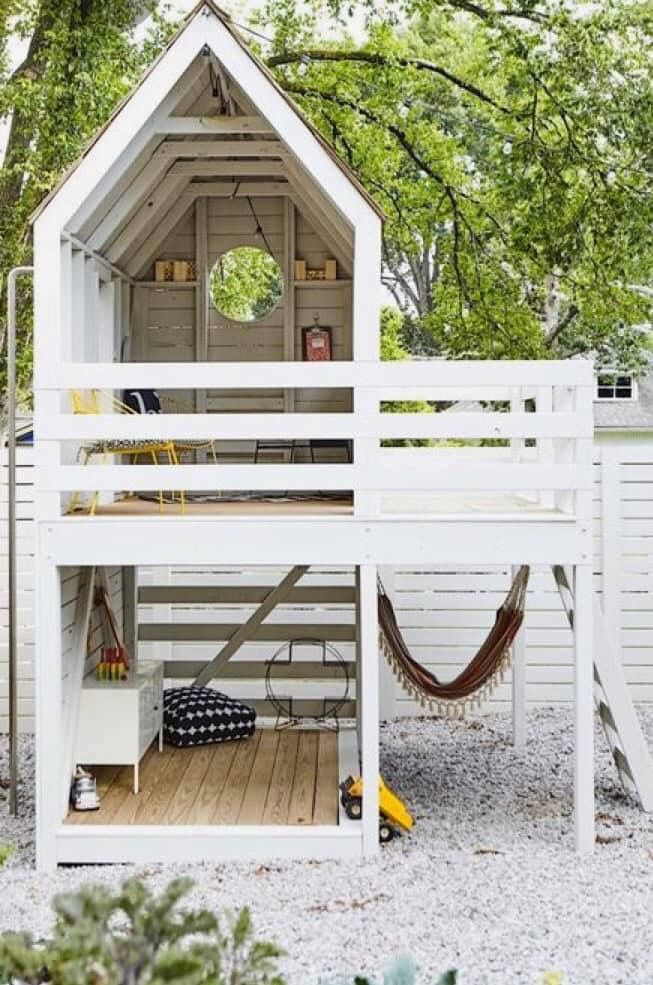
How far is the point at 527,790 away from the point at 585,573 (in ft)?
6.47

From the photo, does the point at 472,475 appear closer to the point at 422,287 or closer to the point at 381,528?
the point at 381,528

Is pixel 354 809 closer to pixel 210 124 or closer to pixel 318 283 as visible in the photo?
pixel 210 124

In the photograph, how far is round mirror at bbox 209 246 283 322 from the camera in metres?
9.25

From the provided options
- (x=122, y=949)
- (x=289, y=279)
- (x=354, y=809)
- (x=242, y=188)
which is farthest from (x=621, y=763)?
(x=122, y=949)

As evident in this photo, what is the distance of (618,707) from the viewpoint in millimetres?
6664

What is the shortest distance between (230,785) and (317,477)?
6.62ft

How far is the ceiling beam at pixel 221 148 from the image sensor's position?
689 cm

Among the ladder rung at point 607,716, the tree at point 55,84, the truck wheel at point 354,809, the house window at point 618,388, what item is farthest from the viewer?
the house window at point 618,388

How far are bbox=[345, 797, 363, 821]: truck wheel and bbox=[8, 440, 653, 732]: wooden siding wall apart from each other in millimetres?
3206

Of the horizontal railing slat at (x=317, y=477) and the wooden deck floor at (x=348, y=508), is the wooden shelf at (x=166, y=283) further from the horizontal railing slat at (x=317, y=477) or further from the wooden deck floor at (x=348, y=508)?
the horizontal railing slat at (x=317, y=477)

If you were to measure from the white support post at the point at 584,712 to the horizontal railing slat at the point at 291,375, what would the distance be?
1.12 m

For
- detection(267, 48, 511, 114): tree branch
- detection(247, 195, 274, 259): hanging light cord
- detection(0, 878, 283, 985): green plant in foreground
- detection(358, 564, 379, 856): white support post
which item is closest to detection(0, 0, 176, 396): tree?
detection(267, 48, 511, 114): tree branch

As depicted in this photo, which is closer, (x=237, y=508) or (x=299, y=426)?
(x=299, y=426)

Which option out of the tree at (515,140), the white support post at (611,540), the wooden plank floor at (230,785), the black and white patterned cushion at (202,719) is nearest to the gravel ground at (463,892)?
the wooden plank floor at (230,785)
